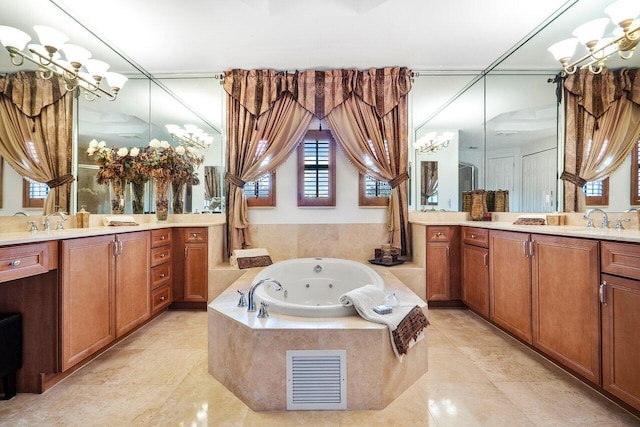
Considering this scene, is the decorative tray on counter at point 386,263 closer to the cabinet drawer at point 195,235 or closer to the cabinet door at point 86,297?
Result: the cabinet drawer at point 195,235

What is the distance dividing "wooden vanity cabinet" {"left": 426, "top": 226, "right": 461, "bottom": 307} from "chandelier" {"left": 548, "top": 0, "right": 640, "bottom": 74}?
5.45ft

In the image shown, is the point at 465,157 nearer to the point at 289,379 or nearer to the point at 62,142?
the point at 289,379

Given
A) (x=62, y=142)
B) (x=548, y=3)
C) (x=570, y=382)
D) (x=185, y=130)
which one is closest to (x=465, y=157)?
(x=548, y=3)

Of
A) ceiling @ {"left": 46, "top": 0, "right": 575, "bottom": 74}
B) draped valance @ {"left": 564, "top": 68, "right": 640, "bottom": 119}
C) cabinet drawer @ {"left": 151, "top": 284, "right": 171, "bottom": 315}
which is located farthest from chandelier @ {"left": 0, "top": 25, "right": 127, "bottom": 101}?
draped valance @ {"left": 564, "top": 68, "right": 640, "bottom": 119}

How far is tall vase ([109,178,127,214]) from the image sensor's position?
9.54ft

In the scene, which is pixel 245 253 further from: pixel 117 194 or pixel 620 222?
pixel 620 222

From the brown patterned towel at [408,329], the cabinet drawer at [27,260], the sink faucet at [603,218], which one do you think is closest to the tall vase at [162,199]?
the cabinet drawer at [27,260]

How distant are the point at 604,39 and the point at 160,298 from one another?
4137mm

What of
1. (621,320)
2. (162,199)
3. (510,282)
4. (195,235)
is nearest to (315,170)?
(195,235)

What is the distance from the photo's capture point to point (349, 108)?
3.41 meters

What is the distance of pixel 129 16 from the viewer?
2.48 metres

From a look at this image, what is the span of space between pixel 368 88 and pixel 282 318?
278cm

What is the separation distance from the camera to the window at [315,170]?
349cm

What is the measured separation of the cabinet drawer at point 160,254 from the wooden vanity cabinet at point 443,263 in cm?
266
